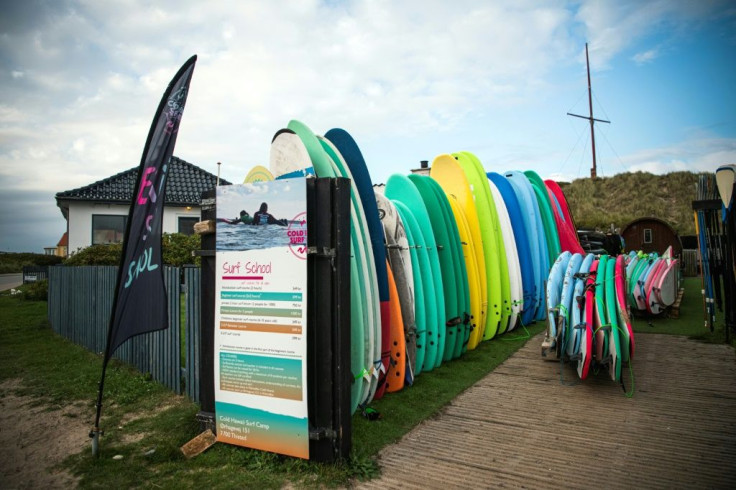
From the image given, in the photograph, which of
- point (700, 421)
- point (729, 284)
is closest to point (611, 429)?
point (700, 421)

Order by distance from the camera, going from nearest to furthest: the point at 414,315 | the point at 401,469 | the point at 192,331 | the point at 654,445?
the point at 401,469 < the point at 654,445 < the point at 192,331 < the point at 414,315

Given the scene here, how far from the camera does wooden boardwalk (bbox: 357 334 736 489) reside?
9.44 ft

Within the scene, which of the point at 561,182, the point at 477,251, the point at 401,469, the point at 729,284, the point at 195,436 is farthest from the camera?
the point at 561,182

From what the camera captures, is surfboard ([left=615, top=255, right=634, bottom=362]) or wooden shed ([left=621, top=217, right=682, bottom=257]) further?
wooden shed ([left=621, top=217, right=682, bottom=257])

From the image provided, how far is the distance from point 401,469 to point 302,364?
97 cm

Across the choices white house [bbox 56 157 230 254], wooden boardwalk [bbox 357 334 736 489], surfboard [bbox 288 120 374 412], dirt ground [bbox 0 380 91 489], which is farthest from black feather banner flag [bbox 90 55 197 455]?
white house [bbox 56 157 230 254]

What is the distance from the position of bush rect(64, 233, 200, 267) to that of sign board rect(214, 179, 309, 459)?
796 centimetres

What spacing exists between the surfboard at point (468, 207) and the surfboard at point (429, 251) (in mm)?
1058

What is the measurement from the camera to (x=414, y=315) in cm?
498

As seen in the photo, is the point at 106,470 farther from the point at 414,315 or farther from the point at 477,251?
the point at 477,251

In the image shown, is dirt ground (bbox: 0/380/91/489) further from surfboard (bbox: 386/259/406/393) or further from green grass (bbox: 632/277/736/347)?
green grass (bbox: 632/277/736/347)

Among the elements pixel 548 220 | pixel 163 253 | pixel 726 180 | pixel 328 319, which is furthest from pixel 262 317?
pixel 163 253

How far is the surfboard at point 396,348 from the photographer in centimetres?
457

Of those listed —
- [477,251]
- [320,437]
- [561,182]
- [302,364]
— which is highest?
[561,182]
